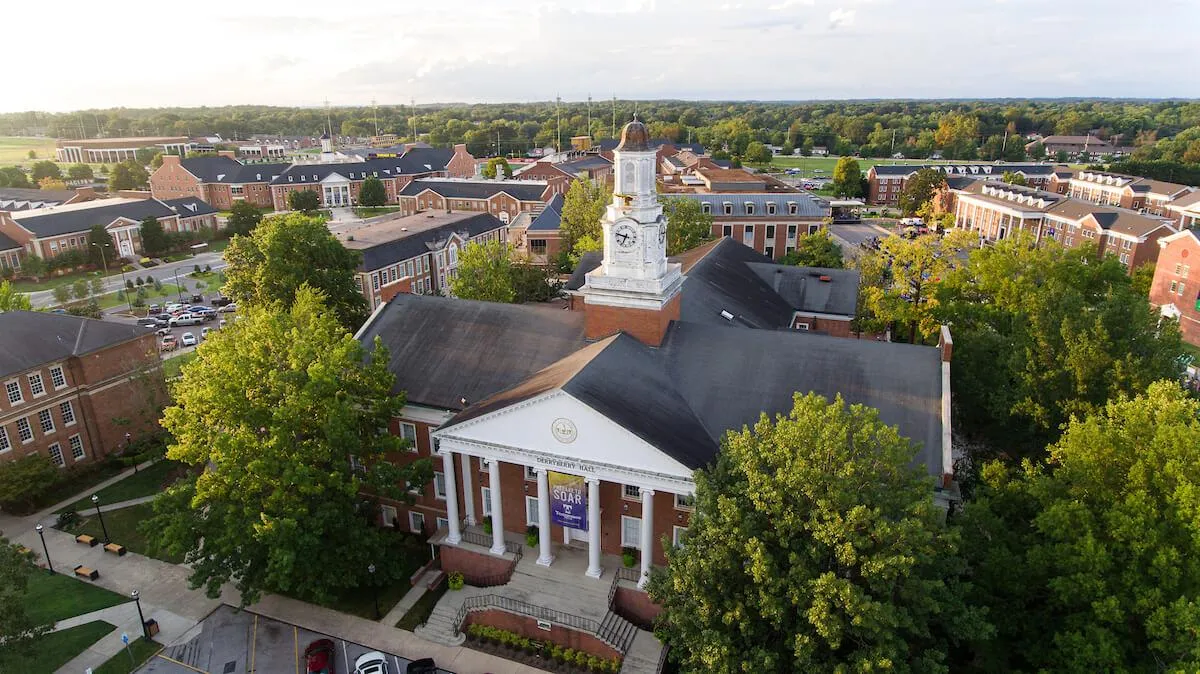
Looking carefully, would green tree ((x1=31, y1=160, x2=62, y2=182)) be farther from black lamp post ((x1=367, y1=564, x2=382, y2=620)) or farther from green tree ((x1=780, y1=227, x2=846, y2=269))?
black lamp post ((x1=367, y1=564, x2=382, y2=620))

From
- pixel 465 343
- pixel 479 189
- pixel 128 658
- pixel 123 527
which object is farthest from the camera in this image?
pixel 479 189

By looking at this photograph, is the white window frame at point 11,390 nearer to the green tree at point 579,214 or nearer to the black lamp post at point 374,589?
the black lamp post at point 374,589

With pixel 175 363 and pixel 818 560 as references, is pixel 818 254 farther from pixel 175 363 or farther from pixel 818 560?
pixel 175 363

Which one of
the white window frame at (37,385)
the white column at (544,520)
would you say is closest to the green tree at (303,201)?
the white window frame at (37,385)

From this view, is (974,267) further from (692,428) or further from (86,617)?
(86,617)

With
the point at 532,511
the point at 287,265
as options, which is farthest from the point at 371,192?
the point at 532,511
